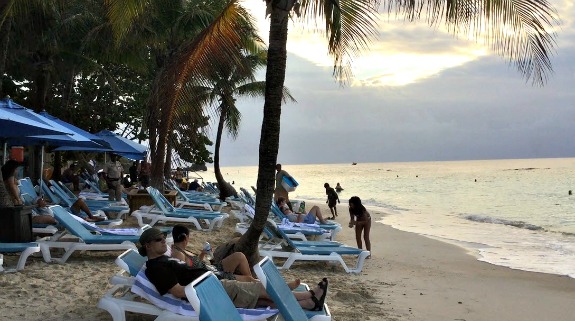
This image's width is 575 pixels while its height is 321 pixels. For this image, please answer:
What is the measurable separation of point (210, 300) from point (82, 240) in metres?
3.88

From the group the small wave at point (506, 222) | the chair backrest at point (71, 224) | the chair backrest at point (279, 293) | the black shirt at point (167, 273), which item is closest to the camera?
the chair backrest at point (279, 293)

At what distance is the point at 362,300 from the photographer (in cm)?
643

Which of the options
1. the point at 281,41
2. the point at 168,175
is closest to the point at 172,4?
the point at 168,175

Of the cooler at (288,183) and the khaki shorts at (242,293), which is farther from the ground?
the cooler at (288,183)

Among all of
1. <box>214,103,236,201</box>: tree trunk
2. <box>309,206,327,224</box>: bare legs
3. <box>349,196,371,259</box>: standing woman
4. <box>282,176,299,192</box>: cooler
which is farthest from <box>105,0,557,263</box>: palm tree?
<box>214,103,236,201</box>: tree trunk

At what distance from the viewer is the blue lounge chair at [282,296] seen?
4.06 m

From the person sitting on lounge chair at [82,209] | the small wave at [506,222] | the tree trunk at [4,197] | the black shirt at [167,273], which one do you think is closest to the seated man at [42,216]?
the tree trunk at [4,197]

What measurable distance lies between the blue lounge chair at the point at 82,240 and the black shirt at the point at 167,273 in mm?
2728

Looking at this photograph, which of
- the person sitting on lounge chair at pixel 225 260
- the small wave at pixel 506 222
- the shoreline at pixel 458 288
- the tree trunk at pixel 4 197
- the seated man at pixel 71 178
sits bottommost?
the small wave at pixel 506 222

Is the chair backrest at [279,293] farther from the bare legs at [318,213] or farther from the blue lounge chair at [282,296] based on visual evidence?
the bare legs at [318,213]

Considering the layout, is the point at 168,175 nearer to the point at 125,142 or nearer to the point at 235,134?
the point at 125,142

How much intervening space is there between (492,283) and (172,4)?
10821 millimetres

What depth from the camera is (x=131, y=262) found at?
4.93 meters

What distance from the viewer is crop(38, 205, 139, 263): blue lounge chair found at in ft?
22.3
